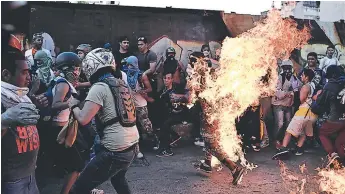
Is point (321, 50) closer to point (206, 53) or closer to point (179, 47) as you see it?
point (206, 53)

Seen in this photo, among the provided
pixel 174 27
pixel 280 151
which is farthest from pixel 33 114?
pixel 280 151

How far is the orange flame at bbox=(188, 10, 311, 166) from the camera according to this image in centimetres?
555

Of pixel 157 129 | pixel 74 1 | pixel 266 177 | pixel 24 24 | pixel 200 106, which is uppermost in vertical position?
pixel 74 1

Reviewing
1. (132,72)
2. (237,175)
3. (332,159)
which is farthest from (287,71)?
(132,72)

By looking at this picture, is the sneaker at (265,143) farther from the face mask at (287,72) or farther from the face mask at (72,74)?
the face mask at (72,74)

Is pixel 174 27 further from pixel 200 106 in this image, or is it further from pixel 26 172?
pixel 26 172

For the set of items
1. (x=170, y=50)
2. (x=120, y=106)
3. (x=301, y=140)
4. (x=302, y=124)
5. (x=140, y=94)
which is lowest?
(x=301, y=140)

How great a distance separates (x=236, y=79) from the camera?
18.4 ft

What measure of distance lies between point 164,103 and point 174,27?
1.15m

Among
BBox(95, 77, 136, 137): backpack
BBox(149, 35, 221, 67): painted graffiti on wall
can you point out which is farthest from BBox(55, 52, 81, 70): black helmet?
BBox(149, 35, 221, 67): painted graffiti on wall

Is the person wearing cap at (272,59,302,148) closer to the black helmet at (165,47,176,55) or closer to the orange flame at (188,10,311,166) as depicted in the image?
the orange flame at (188,10,311,166)

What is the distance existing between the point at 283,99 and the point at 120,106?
3785 mm

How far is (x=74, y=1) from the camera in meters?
5.25

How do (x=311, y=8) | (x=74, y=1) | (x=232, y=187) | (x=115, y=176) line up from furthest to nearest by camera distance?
(x=311, y=8) < (x=74, y=1) < (x=232, y=187) < (x=115, y=176)
